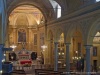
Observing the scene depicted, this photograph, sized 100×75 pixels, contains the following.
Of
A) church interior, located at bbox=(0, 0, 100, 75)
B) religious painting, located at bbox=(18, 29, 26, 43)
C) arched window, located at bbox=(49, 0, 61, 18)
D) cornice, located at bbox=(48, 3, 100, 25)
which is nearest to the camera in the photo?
cornice, located at bbox=(48, 3, 100, 25)

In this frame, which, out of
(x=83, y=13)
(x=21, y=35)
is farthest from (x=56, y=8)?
(x=21, y=35)

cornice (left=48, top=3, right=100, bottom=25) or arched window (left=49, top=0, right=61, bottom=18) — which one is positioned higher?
arched window (left=49, top=0, right=61, bottom=18)

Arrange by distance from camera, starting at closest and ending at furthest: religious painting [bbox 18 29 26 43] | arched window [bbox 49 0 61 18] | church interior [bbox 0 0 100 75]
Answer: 1. church interior [bbox 0 0 100 75]
2. arched window [bbox 49 0 61 18]
3. religious painting [bbox 18 29 26 43]

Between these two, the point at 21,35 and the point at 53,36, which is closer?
the point at 53,36

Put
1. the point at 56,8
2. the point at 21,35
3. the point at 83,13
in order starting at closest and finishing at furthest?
1. the point at 83,13
2. the point at 56,8
3. the point at 21,35

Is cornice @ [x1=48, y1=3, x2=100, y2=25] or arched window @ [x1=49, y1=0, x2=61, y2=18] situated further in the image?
arched window @ [x1=49, y1=0, x2=61, y2=18]

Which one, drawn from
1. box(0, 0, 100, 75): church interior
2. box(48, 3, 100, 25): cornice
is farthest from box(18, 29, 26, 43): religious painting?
box(48, 3, 100, 25): cornice

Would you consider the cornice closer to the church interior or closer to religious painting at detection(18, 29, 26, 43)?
the church interior

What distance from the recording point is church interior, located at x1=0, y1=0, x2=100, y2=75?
20.9 metres

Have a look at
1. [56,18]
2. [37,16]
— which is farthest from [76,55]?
[37,16]

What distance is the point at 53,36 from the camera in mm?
32344

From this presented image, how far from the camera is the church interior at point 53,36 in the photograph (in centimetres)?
2089

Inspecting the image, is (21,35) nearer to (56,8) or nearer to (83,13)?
(56,8)

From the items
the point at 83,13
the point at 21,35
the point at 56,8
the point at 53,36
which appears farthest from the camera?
the point at 21,35
